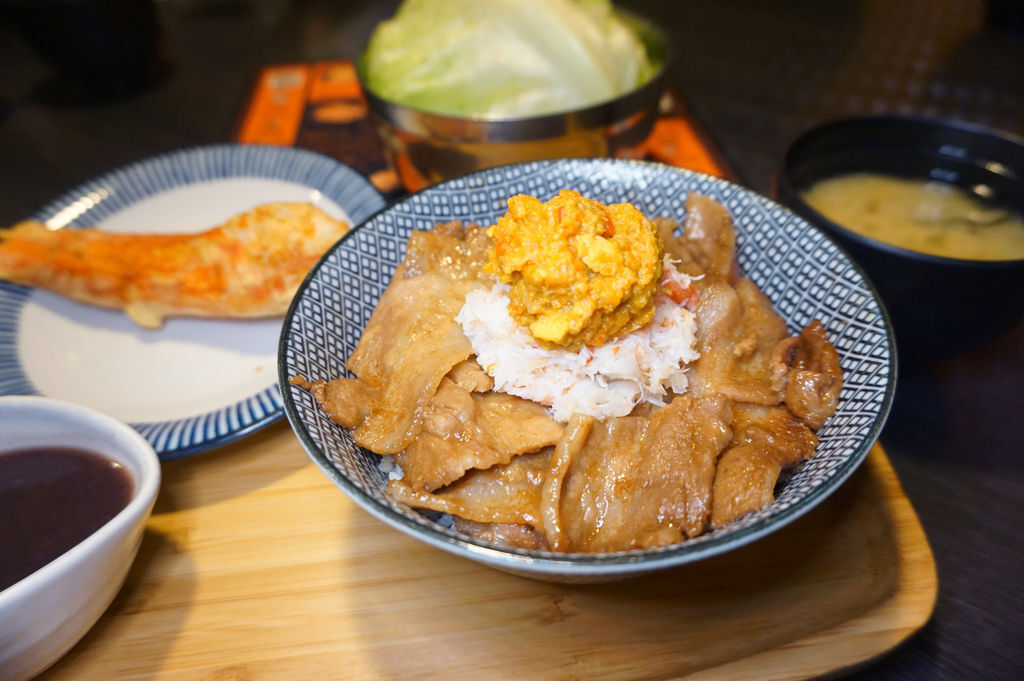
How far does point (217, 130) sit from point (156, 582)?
10.7ft

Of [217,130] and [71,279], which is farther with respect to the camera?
[217,130]

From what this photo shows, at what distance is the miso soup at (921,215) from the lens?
2.39 m

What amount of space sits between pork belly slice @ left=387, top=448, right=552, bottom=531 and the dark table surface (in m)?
0.89

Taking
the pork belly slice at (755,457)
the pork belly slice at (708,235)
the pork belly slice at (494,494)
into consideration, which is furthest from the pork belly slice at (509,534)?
the pork belly slice at (708,235)

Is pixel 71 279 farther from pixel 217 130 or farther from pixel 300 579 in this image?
pixel 217 130

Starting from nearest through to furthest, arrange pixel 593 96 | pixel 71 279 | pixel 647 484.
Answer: pixel 647 484 → pixel 71 279 → pixel 593 96

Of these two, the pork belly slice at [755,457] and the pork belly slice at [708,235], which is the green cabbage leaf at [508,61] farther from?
the pork belly slice at [755,457]

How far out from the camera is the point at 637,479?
161 centimetres

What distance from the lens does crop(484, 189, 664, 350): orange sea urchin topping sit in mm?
1601

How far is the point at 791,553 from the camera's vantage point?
1779 mm

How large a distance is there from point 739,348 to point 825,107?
10.7 ft

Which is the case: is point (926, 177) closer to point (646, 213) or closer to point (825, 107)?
point (646, 213)

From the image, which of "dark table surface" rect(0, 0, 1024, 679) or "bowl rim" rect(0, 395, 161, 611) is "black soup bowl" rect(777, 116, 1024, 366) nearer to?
"dark table surface" rect(0, 0, 1024, 679)

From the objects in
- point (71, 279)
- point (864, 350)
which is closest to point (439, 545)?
point (864, 350)
